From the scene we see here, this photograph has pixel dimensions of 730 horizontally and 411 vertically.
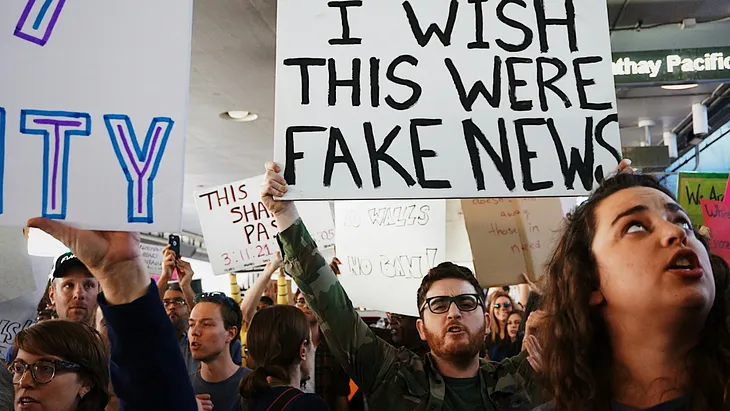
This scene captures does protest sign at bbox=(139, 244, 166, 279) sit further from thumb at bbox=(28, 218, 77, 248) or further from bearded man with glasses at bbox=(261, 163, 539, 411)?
thumb at bbox=(28, 218, 77, 248)

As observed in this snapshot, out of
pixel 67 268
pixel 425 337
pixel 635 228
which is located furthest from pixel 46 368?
pixel 67 268

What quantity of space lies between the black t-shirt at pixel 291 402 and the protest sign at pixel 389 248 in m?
1.12

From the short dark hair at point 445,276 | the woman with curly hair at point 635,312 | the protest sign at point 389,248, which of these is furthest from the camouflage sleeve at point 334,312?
the protest sign at point 389,248

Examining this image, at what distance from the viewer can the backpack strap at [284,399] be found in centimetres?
222

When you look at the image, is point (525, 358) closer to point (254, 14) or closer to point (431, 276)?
point (431, 276)

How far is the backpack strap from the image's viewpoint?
2218 mm

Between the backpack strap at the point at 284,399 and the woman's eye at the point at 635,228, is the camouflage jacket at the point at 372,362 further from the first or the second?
the woman's eye at the point at 635,228

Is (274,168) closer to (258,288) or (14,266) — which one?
(14,266)

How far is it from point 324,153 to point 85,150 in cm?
71

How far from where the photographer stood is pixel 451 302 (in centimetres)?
235

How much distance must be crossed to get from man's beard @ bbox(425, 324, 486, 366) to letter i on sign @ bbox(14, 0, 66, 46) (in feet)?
4.95

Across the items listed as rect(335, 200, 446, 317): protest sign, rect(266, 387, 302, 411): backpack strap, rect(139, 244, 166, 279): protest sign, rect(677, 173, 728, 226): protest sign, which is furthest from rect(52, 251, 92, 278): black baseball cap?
rect(139, 244, 166, 279): protest sign

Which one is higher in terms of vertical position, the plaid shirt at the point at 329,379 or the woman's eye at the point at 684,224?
the woman's eye at the point at 684,224

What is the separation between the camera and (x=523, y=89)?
1.94 m
